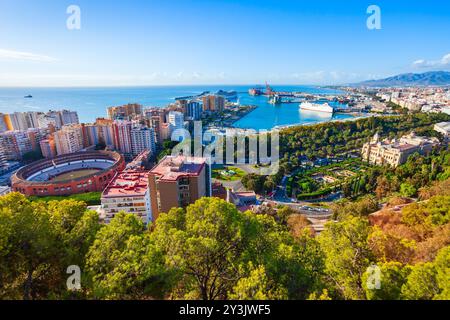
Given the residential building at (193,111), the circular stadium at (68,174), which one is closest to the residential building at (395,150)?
the circular stadium at (68,174)

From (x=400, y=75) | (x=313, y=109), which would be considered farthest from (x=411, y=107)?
(x=400, y=75)

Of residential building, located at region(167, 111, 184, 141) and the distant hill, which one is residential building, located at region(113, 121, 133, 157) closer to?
residential building, located at region(167, 111, 184, 141)

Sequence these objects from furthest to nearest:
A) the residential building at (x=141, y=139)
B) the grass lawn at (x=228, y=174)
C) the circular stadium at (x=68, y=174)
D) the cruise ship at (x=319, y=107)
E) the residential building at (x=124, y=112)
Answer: the cruise ship at (x=319, y=107)
the residential building at (x=124, y=112)
the residential building at (x=141, y=139)
the grass lawn at (x=228, y=174)
the circular stadium at (x=68, y=174)

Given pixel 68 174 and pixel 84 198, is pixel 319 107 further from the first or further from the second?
pixel 84 198

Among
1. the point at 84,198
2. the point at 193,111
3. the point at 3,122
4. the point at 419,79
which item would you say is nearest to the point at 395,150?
the point at 84,198

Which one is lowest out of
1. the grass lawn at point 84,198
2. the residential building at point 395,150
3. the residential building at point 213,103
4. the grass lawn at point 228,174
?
the grass lawn at point 228,174

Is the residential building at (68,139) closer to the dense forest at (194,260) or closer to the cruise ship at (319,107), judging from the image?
the dense forest at (194,260)

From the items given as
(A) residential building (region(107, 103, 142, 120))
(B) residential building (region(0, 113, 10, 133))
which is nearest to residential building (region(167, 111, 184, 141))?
(A) residential building (region(107, 103, 142, 120))

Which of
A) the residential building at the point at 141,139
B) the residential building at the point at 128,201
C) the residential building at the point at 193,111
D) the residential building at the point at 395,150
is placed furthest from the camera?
the residential building at the point at 193,111
